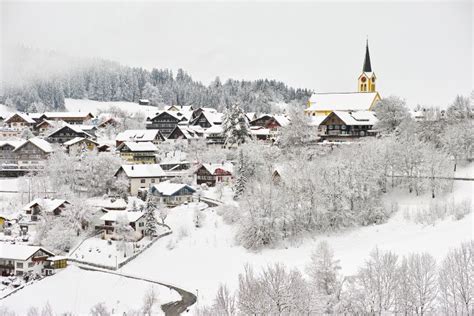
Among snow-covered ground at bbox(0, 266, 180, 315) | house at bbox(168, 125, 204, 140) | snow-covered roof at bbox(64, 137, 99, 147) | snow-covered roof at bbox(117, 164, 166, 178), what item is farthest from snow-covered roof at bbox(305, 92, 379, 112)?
snow-covered ground at bbox(0, 266, 180, 315)

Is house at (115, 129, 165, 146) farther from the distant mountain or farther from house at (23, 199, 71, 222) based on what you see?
the distant mountain

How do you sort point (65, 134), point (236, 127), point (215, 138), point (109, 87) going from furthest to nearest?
point (109, 87) < point (65, 134) < point (215, 138) < point (236, 127)

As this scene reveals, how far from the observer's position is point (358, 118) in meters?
68.8

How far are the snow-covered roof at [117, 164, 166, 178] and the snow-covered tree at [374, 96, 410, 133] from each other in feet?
79.6

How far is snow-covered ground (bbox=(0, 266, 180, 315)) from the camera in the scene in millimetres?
36469

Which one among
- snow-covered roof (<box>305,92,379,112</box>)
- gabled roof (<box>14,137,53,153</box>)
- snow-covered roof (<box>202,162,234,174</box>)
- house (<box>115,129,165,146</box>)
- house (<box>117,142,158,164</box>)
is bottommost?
snow-covered roof (<box>202,162,234,174</box>)

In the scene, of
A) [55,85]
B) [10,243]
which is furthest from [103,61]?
[10,243]

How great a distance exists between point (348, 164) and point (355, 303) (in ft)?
73.3

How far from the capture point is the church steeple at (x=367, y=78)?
94.0 m

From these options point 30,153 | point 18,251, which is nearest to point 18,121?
point 30,153

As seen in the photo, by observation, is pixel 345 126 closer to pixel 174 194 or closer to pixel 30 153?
pixel 174 194

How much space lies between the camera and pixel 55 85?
13938cm

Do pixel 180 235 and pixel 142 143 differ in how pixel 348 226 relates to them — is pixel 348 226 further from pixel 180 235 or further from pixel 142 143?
pixel 142 143

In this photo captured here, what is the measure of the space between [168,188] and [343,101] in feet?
123
